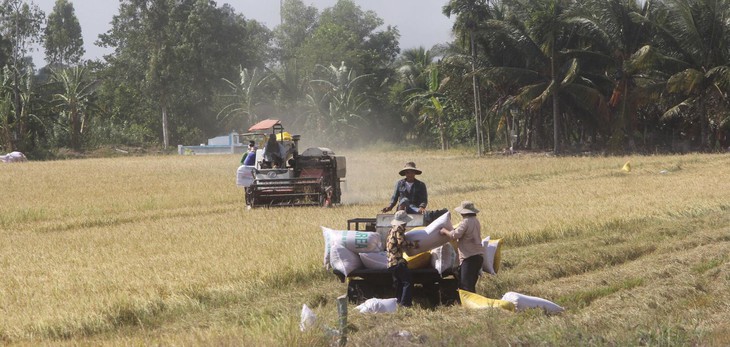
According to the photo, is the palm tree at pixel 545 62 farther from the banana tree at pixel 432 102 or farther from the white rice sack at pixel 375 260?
the white rice sack at pixel 375 260

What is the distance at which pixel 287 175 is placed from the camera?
2344 centimetres

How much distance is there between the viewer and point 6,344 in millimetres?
8922

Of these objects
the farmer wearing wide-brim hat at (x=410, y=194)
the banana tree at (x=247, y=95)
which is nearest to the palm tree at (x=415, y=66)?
the banana tree at (x=247, y=95)

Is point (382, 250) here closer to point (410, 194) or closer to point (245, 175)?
point (410, 194)

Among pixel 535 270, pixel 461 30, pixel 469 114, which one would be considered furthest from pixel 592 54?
pixel 535 270

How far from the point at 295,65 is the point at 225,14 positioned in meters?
7.35

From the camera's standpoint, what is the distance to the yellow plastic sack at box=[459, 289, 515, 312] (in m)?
9.76

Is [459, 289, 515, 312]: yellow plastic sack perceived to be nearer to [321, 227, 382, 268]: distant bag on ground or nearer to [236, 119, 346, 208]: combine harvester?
[321, 227, 382, 268]: distant bag on ground

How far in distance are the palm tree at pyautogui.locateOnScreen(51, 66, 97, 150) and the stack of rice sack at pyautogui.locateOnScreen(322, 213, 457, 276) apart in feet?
185

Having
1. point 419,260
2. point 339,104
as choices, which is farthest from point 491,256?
point 339,104

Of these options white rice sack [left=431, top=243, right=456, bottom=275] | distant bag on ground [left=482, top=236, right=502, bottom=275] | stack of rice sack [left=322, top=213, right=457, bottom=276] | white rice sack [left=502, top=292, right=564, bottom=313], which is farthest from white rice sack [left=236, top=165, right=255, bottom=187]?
white rice sack [left=502, top=292, right=564, bottom=313]

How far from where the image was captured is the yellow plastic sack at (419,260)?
35.3ft

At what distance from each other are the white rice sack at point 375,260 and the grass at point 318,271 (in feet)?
2.13

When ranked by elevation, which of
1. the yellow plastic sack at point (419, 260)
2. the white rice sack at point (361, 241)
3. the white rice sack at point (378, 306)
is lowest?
the white rice sack at point (378, 306)
